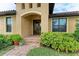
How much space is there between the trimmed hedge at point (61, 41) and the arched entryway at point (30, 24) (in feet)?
0.68

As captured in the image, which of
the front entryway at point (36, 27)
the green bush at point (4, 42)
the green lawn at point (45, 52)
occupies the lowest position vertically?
the green lawn at point (45, 52)

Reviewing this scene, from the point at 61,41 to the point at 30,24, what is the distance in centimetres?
82

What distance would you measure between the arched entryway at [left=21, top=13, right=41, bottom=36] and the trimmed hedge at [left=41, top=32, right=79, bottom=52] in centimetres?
21

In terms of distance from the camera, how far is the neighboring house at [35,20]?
5141 millimetres

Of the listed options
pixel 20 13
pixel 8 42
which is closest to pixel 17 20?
pixel 20 13

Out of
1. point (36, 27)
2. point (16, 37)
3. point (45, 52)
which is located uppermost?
point (36, 27)

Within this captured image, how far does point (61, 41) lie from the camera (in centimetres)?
512

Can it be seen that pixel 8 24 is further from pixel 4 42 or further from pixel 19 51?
pixel 19 51

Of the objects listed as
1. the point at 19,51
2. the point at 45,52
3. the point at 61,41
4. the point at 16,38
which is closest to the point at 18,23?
the point at 16,38

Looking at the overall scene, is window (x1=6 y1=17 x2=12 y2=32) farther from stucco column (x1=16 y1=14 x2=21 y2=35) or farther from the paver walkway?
the paver walkway

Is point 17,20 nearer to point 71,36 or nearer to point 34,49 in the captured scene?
point 34,49

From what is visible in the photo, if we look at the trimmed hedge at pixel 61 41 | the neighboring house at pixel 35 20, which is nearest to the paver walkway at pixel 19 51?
the neighboring house at pixel 35 20

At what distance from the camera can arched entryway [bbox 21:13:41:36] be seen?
203 inches

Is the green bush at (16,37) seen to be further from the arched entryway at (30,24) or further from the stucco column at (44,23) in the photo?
the stucco column at (44,23)
